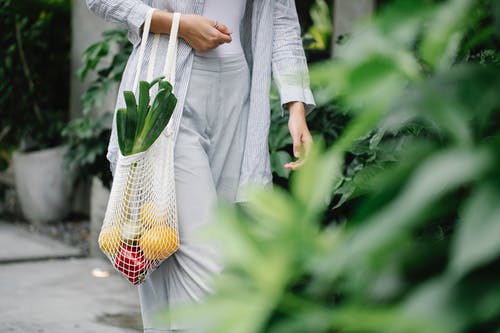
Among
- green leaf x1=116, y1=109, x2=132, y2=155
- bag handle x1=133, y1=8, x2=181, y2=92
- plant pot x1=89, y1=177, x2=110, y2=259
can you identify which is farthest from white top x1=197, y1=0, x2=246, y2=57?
plant pot x1=89, y1=177, x2=110, y2=259

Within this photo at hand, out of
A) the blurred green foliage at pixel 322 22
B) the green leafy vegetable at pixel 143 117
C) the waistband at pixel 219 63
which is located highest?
the waistband at pixel 219 63

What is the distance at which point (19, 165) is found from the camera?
23.0 feet

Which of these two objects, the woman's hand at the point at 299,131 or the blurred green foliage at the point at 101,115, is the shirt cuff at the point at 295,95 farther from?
the blurred green foliage at the point at 101,115

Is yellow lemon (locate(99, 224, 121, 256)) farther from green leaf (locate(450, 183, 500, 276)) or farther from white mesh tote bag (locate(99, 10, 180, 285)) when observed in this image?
green leaf (locate(450, 183, 500, 276))

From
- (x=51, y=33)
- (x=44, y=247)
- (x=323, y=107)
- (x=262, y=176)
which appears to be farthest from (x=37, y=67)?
(x=262, y=176)

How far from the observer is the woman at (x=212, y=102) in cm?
262

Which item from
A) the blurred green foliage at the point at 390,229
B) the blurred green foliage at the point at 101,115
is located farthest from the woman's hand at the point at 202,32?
the blurred green foliage at the point at 101,115

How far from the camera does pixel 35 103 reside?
7.33m

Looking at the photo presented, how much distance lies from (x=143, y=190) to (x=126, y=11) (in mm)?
534

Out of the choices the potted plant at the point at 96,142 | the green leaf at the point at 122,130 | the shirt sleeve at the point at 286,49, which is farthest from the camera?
the potted plant at the point at 96,142

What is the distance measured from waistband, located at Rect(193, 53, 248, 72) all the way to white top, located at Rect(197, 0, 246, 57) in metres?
0.01

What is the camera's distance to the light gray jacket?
268 centimetres

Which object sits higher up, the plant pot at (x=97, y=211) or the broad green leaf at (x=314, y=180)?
the broad green leaf at (x=314, y=180)

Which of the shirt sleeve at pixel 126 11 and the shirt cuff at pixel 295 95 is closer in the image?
the shirt sleeve at pixel 126 11
